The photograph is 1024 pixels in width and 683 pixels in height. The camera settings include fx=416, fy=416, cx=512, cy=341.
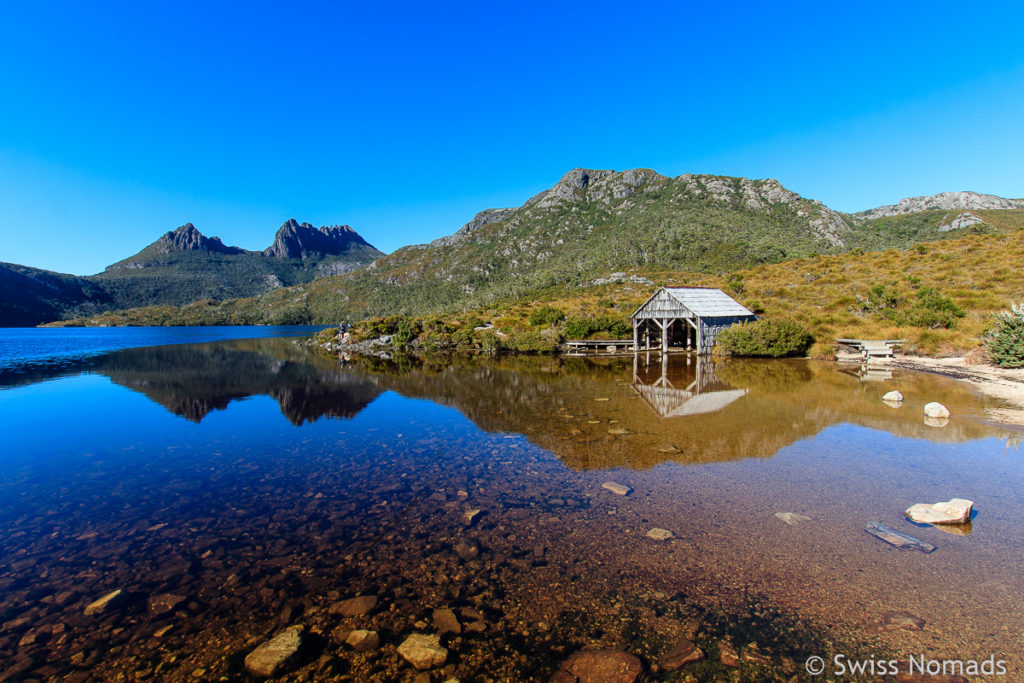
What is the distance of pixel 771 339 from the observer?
26.3 m

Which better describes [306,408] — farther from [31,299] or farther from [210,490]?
[31,299]

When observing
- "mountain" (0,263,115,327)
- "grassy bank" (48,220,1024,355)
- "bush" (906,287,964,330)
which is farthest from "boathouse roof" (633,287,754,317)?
"mountain" (0,263,115,327)

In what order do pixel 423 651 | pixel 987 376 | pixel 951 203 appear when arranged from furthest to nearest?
pixel 951 203
pixel 987 376
pixel 423 651

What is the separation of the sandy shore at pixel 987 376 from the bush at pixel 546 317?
23989 millimetres

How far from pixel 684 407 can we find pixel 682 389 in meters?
3.53

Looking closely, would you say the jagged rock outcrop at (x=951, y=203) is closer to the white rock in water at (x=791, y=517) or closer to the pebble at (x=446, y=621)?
the white rock in water at (x=791, y=517)

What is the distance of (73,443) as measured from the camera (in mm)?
10805

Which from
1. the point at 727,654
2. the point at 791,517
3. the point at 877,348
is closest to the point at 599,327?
the point at 877,348

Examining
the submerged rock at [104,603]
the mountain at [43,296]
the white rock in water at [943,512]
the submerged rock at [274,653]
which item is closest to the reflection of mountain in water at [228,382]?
the submerged rock at [104,603]

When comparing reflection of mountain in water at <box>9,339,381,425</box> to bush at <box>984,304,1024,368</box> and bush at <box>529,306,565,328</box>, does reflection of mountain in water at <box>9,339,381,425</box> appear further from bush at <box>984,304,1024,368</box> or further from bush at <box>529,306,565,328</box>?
bush at <box>984,304,1024,368</box>

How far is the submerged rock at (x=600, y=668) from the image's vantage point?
3404mm

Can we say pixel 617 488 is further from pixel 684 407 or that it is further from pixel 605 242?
pixel 605 242

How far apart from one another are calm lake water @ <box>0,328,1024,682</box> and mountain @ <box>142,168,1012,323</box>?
59.9 metres

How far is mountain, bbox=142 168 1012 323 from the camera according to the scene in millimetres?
72875
